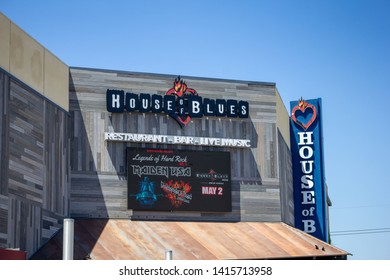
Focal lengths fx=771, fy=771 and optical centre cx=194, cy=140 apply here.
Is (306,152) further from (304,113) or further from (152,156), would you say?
(152,156)

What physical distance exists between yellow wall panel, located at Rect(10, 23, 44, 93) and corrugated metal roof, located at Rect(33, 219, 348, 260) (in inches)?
276

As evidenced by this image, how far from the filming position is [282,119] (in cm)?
4325

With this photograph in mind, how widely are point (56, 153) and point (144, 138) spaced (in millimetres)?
4965

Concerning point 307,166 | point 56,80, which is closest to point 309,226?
point 307,166

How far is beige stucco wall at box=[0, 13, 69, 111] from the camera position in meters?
30.6

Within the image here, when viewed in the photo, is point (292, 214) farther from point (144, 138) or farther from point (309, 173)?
point (144, 138)

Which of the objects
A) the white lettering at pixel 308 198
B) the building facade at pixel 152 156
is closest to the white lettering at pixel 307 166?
the white lettering at pixel 308 198

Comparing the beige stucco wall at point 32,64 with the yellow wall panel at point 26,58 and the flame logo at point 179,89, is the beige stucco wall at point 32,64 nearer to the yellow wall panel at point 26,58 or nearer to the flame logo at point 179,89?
the yellow wall panel at point 26,58

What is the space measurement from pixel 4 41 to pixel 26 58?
85.8 inches

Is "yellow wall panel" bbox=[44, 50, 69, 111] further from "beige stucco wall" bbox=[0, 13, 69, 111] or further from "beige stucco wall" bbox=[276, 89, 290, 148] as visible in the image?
"beige stucco wall" bbox=[276, 89, 290, 148]

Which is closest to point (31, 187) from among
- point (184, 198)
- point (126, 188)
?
point (126, 188)

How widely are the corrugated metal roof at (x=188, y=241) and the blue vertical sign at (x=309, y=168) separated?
15.9 ft

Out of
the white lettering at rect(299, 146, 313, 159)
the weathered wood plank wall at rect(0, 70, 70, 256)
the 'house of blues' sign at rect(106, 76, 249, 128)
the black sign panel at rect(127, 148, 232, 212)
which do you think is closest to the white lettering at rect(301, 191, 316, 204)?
the white lettering at rect(299, 146, 313, 159)

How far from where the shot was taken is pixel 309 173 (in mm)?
44625
